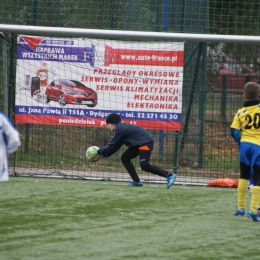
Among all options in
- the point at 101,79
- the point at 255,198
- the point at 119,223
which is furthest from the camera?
the point at 101,79

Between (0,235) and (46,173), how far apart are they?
556 centimetres

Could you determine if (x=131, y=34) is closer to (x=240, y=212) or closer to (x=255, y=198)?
(x=240, y=212)

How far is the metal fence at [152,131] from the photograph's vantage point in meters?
12.6

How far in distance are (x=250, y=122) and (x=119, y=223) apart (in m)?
2.06

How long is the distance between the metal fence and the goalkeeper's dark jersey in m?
4.04

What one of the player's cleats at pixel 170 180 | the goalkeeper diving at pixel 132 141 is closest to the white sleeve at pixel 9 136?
the goalkeeper diving at pixel 132 141

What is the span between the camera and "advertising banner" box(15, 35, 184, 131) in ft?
39.5

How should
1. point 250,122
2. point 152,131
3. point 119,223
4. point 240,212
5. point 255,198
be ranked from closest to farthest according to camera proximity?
point 119,223
point 255,198
point 250,122
point 240,212
point 152,131

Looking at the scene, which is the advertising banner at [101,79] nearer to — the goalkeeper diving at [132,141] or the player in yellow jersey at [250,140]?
the goalkeeper diving at [132,141]

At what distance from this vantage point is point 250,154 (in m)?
8.19

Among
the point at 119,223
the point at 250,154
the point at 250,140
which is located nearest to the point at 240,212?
the point at 250,154

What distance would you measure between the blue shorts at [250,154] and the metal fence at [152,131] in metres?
3.98

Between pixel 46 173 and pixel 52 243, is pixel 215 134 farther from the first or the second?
pixel 52 243

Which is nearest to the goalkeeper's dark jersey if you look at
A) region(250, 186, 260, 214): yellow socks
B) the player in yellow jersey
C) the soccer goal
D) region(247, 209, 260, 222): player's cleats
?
the player in yellow jersey
